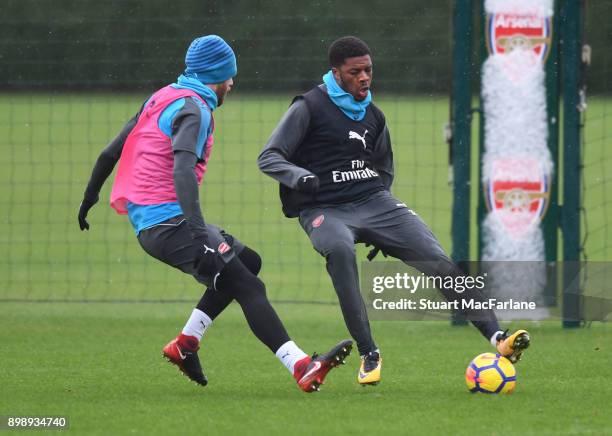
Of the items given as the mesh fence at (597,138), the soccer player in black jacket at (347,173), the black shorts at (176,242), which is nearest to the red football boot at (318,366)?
the soccer player in black jacket at (347,173)

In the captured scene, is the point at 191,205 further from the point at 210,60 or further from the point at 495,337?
the point at 495,337

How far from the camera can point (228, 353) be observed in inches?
344

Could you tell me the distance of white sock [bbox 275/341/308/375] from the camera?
22.2ft

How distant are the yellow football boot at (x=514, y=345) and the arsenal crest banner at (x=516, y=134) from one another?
2.76 m

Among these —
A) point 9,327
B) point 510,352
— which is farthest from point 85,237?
point 510,352

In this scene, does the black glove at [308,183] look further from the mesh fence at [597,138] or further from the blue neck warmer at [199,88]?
the mesh fence at [597,138]

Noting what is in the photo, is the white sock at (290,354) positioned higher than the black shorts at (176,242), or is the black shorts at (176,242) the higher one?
the black shorts at (176,242)

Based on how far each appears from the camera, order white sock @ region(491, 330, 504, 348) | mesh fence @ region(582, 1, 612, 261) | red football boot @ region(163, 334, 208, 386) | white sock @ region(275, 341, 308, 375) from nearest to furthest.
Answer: white sock @ region(275, 341, 308, 375) → white sock @ region(491, 330, 504, 348) → red football boot @ region(163, 334, 208, 386) → mesh fence @ region(582, 1, 612, 261)

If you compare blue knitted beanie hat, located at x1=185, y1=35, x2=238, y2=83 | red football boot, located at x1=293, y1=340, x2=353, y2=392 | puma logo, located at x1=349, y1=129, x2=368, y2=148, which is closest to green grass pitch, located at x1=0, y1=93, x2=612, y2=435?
red football boot, located at x1=293, y1=340, x2=353, y2=392

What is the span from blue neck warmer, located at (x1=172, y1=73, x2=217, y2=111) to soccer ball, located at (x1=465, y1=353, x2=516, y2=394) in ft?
6.62

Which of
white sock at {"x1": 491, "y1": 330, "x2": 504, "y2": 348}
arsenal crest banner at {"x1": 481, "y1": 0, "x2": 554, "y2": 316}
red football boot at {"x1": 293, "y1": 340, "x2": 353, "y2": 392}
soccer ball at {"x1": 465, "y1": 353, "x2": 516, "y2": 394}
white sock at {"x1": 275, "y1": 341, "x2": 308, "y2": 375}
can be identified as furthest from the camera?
arsenal crest banner at {"x1": 481, "y1": 0, "x2": 554, "y2": 316}

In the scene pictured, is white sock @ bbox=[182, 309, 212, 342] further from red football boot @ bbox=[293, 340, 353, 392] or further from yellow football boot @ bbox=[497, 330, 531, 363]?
yellow football boot @ bbox=[497, 330, 531, 363]

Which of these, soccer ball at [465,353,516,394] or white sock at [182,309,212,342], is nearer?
soccer ball at [465,353,516,394]

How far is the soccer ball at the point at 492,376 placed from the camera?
6871mm
